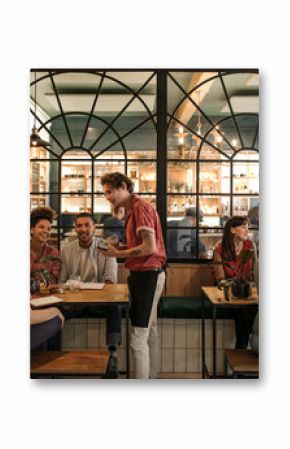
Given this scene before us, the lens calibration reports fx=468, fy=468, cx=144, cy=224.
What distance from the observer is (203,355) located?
241 centimetres

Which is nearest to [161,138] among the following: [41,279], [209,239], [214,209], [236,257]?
[214,209]

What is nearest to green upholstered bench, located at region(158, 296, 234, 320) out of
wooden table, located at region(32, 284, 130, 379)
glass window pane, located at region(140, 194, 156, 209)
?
wooden table, located at region(32, 284, 130, 379)

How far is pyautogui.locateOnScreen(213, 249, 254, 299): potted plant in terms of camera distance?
93.5 inches

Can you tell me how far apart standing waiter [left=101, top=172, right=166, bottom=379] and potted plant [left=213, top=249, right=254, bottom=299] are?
35 cm

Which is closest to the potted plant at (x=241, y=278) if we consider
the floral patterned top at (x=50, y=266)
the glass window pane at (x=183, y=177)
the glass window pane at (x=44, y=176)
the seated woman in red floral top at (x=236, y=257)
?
the seated woman in red floral top at (x=236, y=257)

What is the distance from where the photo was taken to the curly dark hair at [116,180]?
2361 millimetres

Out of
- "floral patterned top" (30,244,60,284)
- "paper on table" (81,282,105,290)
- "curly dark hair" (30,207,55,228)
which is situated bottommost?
"paper on table" (81,282,105,290)

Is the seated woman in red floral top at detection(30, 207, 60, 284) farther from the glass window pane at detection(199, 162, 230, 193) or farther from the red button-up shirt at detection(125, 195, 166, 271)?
the glass window pane at detection(199, 162, 230, 193)

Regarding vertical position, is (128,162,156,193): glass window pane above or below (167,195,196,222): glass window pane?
above

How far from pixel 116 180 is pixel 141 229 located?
28 cm
